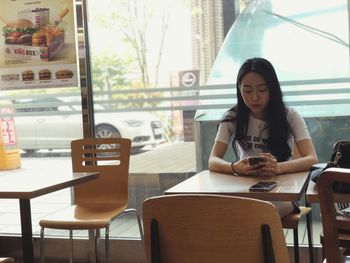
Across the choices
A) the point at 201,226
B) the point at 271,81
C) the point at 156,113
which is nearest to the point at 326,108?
the point at 271,81

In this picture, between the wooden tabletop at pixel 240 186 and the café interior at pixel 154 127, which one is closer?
the wooden tabletop at pixel 240 186

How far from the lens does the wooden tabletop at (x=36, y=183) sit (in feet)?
7.29

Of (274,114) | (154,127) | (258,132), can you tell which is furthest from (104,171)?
(274,114)

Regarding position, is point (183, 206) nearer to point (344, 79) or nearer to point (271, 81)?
point (271, 81)

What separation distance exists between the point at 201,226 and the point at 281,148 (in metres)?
1.34

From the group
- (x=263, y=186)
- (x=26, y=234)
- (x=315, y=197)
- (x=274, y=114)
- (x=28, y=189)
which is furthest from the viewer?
(x=274, y=114)

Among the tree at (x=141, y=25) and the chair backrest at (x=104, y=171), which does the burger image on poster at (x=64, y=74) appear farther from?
the chair backrest at (x=104, y=171)

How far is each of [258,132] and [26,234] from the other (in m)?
1.27

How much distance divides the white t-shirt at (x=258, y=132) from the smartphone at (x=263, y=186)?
567 millimetres

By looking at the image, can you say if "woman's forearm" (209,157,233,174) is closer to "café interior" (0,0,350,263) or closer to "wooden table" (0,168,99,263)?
"café interior" (0,0,350,263)

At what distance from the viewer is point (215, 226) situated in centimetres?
128

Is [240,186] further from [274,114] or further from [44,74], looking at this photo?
[44,74]

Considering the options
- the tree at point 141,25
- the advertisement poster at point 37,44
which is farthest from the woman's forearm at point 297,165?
the advertisement poster at point 37,44

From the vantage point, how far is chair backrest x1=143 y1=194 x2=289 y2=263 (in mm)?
1247
